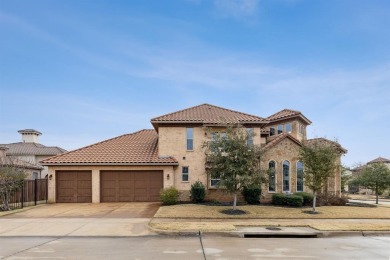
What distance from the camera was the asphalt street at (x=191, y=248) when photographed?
966 centimetres

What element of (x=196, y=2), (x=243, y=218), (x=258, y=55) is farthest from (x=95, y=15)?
(x=243, y=218)

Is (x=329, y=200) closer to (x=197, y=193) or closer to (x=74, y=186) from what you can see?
(x=197, y=193)

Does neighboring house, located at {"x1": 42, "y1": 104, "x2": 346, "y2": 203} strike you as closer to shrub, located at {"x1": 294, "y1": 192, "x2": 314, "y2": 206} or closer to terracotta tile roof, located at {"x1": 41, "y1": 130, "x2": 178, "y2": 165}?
terracotta tile roof, located at {"x1": 41, "y1": 130, "x2": 178, "y2": 165}

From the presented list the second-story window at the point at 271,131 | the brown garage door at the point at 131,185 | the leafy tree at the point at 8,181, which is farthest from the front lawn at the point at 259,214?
the second-story window at the point at 271,131

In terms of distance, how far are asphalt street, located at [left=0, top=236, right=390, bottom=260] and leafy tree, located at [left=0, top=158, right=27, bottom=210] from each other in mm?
9701

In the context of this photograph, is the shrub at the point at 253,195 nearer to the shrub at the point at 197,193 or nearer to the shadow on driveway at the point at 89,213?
the shrub at the point at 197,193

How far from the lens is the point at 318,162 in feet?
65.3

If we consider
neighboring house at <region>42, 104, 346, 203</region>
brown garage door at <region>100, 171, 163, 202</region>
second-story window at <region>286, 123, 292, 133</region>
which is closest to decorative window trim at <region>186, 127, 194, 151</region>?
neighboring house at <region>42, 104, 346, 203</region>

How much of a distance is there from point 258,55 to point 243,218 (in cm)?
1058

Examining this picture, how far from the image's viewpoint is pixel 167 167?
25125 mm

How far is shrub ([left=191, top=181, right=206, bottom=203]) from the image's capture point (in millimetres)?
23703

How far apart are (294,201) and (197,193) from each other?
6.49m

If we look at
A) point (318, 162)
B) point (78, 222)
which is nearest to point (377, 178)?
point (318, 162)

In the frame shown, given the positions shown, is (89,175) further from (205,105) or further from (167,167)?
(205,105)
